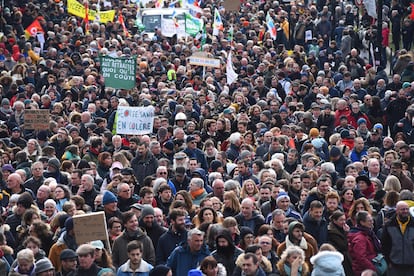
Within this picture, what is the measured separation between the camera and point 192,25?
38.2 meters

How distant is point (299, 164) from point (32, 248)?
7.16 meters

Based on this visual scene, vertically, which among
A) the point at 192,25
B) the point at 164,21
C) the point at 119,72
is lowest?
the point at 119,72

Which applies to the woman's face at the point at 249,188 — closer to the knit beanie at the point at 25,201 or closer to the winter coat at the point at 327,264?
the knit beanie at the point at 25,201

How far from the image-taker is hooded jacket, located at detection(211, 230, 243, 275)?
12.7m

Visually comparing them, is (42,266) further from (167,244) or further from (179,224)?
(179,224)

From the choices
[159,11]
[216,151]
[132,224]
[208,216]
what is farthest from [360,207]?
[159,11]

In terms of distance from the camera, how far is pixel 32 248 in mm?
12930

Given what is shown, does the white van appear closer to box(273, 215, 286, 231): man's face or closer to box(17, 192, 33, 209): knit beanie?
box(17, 192, 33, 209): knit beanie

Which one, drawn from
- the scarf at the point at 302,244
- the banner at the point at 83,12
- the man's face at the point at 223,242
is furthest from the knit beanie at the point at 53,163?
the banner at the point at 83,12

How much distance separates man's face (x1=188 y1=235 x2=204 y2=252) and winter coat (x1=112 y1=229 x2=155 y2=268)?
2.29 feet

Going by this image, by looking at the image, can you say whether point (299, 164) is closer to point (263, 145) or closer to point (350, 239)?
point (263, 145)

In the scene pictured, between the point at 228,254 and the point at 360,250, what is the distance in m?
1.70

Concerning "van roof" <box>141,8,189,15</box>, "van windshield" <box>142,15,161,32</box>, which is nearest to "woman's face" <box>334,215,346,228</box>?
"van roof" <box>141,8,189,15</box>

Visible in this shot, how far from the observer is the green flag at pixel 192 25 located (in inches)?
1495
